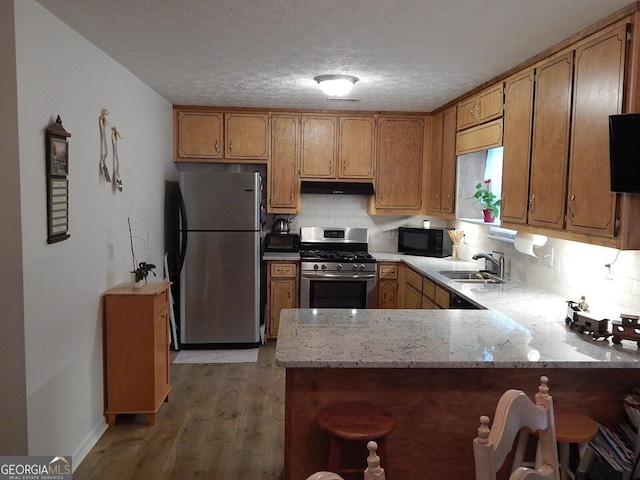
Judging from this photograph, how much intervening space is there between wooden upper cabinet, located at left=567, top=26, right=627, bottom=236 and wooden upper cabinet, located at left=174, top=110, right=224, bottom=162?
353 cm

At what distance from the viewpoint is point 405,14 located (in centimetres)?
246

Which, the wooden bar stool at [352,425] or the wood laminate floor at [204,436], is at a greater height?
the wooden bar stool at [352,425]

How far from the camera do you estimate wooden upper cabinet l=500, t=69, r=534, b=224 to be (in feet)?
10.6

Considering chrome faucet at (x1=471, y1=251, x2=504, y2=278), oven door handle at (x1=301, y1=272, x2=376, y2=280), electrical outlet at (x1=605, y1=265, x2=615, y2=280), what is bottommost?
oven door handle at (x1=301, y1=272, x2=376, y2=280)

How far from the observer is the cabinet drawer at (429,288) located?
4187 millimetres

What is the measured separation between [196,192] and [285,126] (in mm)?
1196

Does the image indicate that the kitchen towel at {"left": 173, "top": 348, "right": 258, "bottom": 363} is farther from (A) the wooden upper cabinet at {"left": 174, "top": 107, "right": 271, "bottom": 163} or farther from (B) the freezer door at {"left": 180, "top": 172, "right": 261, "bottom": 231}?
(A) the wooden upper cabinet at {"left": 174, "top": 107, "right": 271, "bottom": 163}

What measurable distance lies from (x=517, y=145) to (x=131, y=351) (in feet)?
9.44

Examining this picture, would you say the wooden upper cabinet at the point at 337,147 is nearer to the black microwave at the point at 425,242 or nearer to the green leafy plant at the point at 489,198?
the black microwave at the point at 425,242

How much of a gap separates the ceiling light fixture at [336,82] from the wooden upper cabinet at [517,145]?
112cm

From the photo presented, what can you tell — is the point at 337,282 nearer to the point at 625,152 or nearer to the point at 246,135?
the point at 246,135

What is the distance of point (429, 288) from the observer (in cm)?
431

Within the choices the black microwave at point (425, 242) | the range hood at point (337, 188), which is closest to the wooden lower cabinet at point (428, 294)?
the black microwave at point (425, 242)

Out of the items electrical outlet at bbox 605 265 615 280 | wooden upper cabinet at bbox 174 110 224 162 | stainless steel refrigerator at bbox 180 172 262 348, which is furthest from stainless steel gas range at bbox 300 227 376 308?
electrical outlet at bbox 605 265 615 280
